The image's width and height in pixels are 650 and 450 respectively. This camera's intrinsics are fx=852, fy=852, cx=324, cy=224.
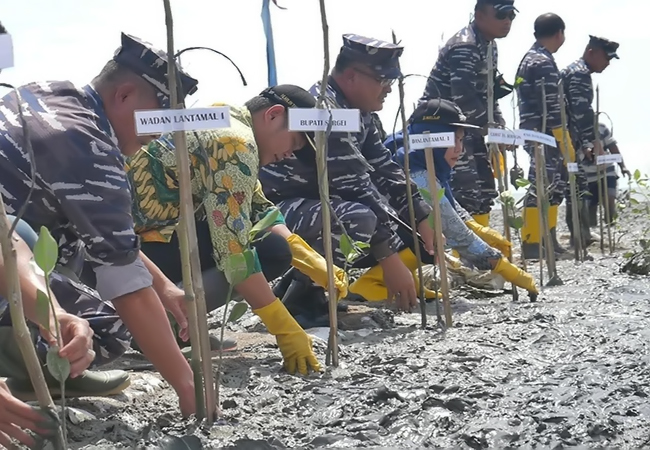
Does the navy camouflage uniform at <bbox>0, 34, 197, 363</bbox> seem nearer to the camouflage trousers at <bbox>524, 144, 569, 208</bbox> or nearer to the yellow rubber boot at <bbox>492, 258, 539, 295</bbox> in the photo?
the yellow rubber boot at <bbox>492, 258, 539, 295</bbox>

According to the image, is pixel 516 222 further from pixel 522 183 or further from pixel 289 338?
pixel 289 338

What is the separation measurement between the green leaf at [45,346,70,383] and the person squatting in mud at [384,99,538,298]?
2608 mm

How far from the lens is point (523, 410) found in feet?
7.14

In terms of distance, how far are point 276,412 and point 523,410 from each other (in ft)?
2.09

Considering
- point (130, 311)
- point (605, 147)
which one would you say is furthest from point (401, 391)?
point (605, 147)

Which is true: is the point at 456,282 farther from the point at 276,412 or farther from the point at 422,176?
the point at 276,412

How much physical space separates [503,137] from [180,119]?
2.31 metres

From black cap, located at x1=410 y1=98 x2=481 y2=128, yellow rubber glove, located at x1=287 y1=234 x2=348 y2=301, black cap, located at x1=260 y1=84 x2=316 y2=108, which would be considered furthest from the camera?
black cap, located at x1=410 y1=98 x2=481 y2=128

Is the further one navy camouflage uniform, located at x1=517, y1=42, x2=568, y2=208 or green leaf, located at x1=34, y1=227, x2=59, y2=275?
navy camouflage uniform, located at x1=517, y1=42, x2=568, y2=208

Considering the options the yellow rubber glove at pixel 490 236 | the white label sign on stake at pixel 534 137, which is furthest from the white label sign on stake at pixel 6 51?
the yellow rubber glove at pixel 490 236

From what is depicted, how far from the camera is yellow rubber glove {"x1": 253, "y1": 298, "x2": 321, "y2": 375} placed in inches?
104

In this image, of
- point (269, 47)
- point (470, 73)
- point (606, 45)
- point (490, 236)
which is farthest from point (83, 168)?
point (606, 45)

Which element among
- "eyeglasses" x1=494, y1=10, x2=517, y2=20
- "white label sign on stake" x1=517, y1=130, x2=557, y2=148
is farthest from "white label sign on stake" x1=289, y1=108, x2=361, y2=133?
"eyeglasses" x1=494, y1=10, x2=517, y2=20

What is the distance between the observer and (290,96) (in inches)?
118
